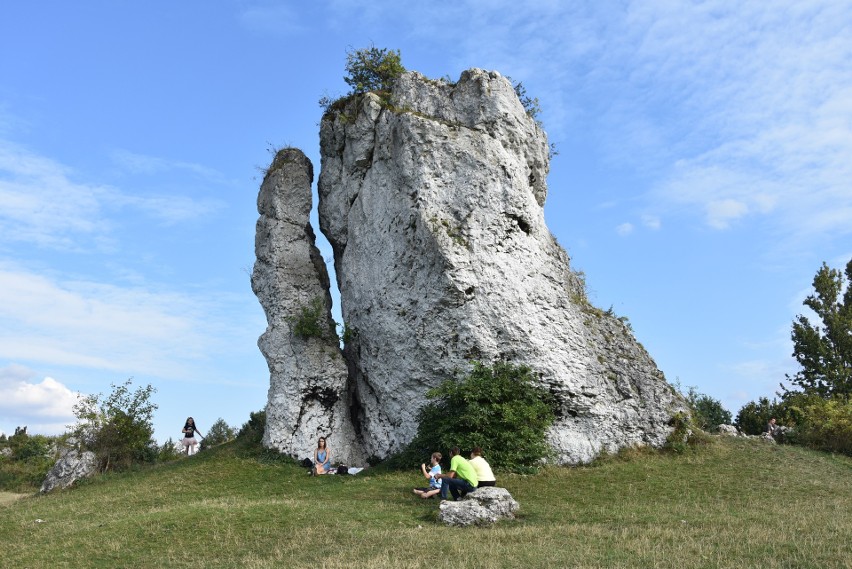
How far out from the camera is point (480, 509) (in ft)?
49.9

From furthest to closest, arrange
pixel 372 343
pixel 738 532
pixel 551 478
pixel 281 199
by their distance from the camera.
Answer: pixel 281 199 < pixel 372 343 < pixel 551 478 < pixel 738 532

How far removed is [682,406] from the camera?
1022 inches

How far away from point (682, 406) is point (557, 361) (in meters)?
5.59

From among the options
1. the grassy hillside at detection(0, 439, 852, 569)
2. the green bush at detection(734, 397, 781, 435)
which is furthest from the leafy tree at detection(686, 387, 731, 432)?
the grassy hillside at detection(0, 439, 852, 569)

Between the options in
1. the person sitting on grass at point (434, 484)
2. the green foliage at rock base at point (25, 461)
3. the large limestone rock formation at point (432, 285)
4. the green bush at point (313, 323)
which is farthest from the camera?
the green foliage at rock base at point (25, 461)

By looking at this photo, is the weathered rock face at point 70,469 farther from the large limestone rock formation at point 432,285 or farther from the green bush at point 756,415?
the green bush at point 756,415

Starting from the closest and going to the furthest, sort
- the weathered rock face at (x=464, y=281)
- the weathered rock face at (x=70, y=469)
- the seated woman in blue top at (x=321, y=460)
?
the weathered rock face at (x=464, y=281) < the seated woman in blue top at (x=321, y=460) < the weathered rock face at (x=70, y=469)

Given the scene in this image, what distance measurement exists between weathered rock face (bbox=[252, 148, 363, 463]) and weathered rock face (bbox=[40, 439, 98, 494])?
7.36m

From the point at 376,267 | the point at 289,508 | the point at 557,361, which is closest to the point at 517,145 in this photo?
the point at 376,267

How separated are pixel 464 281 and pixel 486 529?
11382mm

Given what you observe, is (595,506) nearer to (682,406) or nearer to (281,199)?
(682,406)

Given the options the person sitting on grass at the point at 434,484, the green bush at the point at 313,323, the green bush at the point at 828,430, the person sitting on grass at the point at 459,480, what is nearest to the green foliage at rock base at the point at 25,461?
the green bush at the point at 313,323

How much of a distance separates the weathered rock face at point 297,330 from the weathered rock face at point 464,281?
0.61 meters

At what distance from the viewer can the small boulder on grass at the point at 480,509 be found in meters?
15.1
